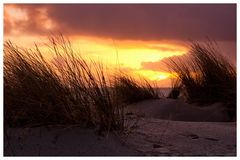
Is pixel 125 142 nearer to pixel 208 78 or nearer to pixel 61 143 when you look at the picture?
pixel 61 143

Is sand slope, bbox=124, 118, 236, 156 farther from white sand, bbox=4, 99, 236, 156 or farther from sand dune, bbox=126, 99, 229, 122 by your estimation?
sand dune, bbox=126, 99, 229, 122

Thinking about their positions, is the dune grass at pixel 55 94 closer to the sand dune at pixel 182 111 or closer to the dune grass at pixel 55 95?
the dune grass at pixel 55 95

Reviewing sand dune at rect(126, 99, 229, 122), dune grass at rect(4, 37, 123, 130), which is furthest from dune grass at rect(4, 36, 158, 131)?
sand dune at rect(126, 99, 229, 122)

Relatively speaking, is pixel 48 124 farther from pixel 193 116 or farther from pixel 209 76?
pixel 209 76

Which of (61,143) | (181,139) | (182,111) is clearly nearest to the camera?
(61,143)

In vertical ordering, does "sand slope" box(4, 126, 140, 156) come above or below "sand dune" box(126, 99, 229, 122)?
below

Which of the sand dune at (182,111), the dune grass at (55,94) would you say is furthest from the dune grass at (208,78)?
the dune grass at (55,94)

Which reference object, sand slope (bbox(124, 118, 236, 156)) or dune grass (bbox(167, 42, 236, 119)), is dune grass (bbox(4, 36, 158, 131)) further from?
dune grass (bbox(167, 42, 236, 119))

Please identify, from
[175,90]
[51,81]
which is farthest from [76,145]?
[175,90]

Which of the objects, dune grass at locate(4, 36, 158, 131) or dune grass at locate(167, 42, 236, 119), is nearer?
dune grass at locate(4, 36, 158, 131)

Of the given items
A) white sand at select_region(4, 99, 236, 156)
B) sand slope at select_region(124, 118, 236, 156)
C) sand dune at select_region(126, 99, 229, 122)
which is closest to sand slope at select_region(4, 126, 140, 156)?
white sand at select_region(4, 99, 236, 156)

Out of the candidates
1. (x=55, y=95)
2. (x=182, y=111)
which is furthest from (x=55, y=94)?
(x=182, y=111)

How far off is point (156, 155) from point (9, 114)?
1040 mm

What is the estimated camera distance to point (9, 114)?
3.02 metres
